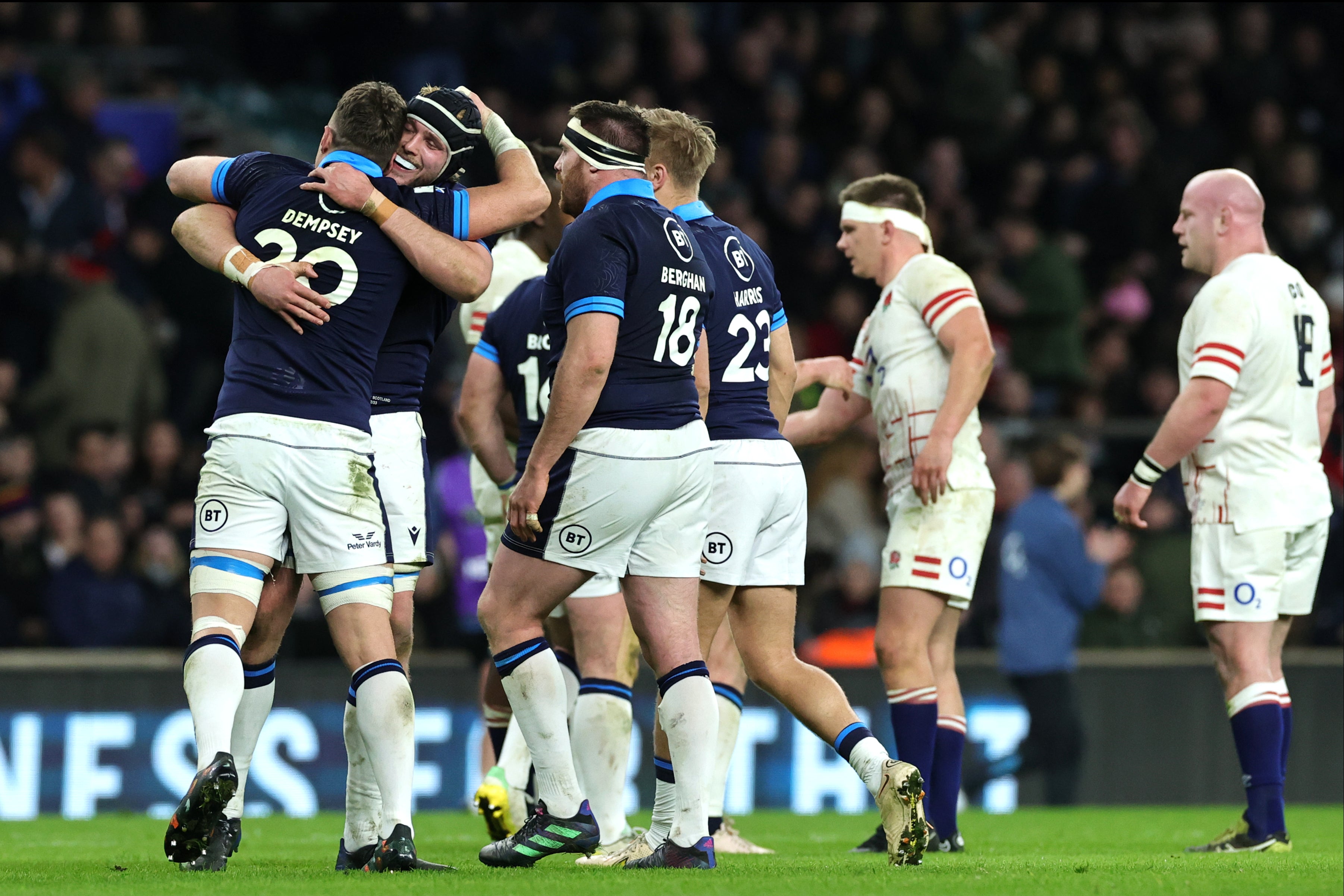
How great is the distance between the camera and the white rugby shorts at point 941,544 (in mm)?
7598

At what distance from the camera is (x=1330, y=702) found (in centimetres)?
1230

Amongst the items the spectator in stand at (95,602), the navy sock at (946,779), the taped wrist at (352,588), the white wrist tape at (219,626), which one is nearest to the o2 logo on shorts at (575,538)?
the taped wrist at (352,588)

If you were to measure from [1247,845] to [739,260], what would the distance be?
313 centimetres

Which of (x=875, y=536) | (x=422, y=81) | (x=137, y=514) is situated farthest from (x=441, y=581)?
(x=422, y=81)

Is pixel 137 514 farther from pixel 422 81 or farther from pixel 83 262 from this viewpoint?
pixel 422 81

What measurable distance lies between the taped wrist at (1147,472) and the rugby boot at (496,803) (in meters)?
2.84

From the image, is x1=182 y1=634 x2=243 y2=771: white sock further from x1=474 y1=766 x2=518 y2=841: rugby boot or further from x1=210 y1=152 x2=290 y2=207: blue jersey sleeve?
x1=474 y1=766 x2=518 y2=841: rugby boot

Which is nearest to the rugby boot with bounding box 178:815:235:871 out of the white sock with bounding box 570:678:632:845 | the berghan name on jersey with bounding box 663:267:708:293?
the white sock with bounding box 570:678:632:845

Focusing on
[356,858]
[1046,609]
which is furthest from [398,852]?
[1046,609]

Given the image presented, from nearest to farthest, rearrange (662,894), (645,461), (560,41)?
(662,894), (645,461), (560,41)

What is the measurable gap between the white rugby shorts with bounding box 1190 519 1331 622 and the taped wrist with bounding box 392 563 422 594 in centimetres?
315

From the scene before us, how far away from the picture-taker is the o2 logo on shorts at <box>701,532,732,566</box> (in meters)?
6.68

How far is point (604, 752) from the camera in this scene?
699 centimetres

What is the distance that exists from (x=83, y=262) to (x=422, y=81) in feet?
11.8
